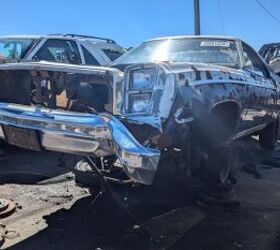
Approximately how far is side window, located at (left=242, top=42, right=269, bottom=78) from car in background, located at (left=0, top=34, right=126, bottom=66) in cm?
335

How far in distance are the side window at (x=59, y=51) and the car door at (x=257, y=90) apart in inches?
153

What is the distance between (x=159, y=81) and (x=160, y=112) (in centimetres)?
25

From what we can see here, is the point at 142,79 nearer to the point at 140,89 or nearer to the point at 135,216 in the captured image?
the point at 140,89

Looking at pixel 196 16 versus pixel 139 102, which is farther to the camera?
pixel 196 16

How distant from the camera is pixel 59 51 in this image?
9.35 m

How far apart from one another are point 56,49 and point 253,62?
4469 millimetres

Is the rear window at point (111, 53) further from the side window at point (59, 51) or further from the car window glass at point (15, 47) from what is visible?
the car window glass at point (15, 47)

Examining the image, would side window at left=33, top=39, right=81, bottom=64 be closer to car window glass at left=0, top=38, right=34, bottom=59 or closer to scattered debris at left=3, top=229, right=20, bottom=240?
car window glass at left=0, top=38, right=34, bottom=59

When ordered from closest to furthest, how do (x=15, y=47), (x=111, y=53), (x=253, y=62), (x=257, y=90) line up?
(x=257, y=90) < (x=253, y=62) < (x=15, y=47) < (x=111, y=53)

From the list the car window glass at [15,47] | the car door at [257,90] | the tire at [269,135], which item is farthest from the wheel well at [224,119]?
the car window glass at [15,47]

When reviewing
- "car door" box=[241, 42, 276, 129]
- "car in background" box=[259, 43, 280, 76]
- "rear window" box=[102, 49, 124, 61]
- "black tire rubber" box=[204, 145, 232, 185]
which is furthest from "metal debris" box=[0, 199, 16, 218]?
"car in background" box=[259, 43, 280, 76]

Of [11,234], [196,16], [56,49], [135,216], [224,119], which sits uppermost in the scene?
[196,16]

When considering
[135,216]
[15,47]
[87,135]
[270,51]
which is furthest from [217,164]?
[270,51]

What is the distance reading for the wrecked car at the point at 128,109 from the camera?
11.8 ft
